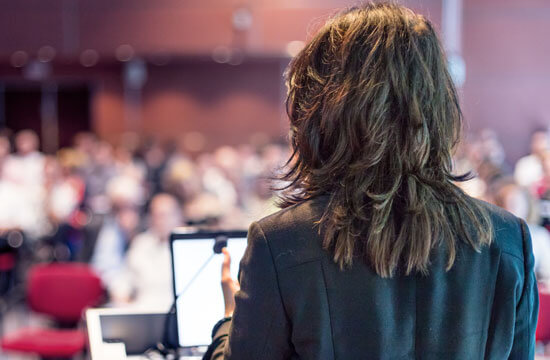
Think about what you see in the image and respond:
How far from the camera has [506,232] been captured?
1186mm

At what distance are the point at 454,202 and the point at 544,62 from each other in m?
10.3

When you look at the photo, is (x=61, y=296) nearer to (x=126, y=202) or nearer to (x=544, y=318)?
(x=126, y=202)

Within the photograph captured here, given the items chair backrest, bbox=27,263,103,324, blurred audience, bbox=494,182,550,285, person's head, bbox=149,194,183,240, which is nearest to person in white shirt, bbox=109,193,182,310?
person's head, bbox=149,194,183,240

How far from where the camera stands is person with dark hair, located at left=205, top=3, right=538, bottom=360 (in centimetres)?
112

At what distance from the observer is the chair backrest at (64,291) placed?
4242 millimetres

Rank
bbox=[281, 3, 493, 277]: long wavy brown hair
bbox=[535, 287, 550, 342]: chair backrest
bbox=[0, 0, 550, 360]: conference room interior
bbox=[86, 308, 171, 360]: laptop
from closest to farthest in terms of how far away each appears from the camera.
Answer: bbox=[281, 3, 493, 277]: long wavy brown hair < bbox=[86, 308, 171, 360]: laptop < bbox=[535, 287, 550, 342]: chair backrest < bbox=[0, 0, 550, 360]: conference room interior

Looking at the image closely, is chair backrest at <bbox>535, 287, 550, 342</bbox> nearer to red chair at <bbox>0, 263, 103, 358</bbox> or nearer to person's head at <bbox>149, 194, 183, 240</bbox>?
person's head at <bbox>149, 194, 183, 240</bbox>

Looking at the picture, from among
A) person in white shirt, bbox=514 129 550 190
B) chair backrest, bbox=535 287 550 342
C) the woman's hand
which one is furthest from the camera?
person in white shirt, bbox=514 129 550 190

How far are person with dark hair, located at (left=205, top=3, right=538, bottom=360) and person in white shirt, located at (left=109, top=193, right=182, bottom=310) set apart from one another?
2.91m

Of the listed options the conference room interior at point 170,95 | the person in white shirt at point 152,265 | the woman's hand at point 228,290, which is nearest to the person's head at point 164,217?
the person in white shirt at point 152,265

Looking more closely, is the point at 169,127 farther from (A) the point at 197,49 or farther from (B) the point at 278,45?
(B) the point at 278,45

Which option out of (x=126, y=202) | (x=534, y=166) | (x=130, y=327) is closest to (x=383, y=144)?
(x=130, y=327)

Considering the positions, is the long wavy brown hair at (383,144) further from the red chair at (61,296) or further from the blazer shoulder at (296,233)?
the red chair at (61,296)

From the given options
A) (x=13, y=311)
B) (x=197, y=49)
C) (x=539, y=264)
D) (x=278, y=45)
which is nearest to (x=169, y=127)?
(x=197, y=49)
